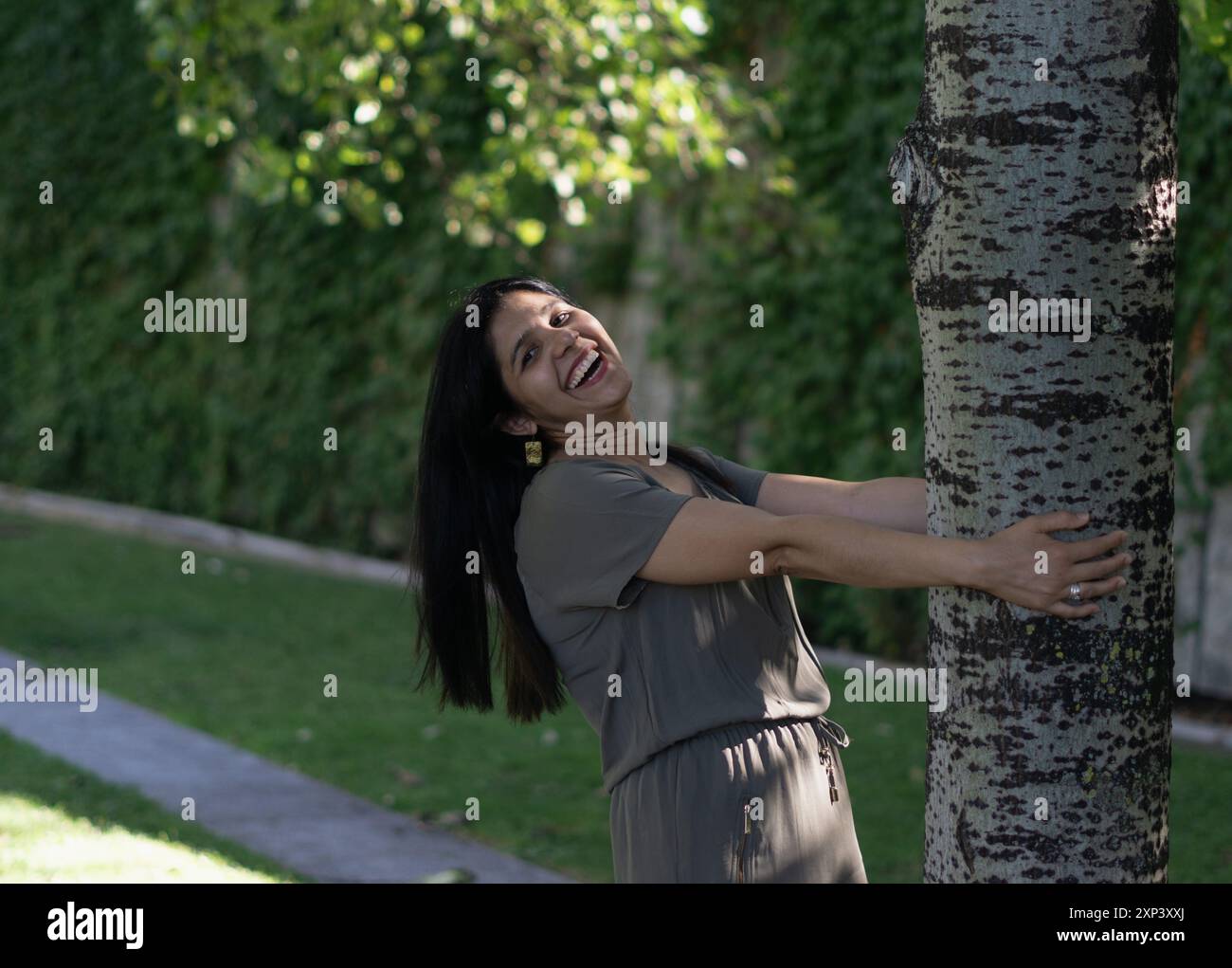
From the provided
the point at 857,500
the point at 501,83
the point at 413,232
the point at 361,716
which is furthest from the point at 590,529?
the point at 413,232

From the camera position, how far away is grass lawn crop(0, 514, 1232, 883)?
18.0 ft

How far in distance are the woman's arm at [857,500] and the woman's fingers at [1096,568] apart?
0.45 m

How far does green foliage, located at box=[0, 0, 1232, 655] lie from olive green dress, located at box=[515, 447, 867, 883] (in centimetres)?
83

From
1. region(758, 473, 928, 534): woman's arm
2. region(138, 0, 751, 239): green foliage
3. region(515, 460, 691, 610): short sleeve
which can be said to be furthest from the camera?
region(138, 0, 751, 239): green foliage

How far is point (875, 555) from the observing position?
7.29 ft

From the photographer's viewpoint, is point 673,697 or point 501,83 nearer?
point 673,697

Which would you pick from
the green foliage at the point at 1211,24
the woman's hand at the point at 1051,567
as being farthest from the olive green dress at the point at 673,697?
the green foliage at the point at 1211,24

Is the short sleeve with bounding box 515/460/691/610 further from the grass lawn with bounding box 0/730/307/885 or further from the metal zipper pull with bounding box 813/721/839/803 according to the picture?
the grass lawn with bounding box 0/730/307/885

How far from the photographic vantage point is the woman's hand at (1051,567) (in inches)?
84.7

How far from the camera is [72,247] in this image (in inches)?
532

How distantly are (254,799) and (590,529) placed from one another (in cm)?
370

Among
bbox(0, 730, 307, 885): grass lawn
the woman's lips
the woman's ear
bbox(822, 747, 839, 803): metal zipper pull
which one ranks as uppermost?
the woman's lips

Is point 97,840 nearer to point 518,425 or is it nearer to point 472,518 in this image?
point 472,518

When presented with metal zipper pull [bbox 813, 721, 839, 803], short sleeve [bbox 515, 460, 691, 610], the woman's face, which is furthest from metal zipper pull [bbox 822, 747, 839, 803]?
the woman's face
